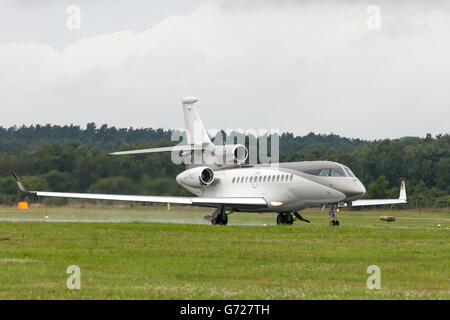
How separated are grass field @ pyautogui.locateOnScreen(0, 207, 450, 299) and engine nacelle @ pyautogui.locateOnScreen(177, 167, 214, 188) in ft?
38.9

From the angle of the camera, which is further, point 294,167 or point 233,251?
point 294,167

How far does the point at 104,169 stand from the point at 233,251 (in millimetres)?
24422

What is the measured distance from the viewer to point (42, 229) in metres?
39.3

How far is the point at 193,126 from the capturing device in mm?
58094

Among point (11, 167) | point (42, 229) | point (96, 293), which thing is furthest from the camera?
point (11, 167)

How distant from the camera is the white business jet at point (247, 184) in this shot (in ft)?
155

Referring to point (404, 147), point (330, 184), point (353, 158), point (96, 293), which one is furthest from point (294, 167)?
point (404, 147)

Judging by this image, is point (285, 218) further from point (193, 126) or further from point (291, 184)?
point (193, 126)

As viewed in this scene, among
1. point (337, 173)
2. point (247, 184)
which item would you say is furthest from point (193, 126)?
point (337, 173)

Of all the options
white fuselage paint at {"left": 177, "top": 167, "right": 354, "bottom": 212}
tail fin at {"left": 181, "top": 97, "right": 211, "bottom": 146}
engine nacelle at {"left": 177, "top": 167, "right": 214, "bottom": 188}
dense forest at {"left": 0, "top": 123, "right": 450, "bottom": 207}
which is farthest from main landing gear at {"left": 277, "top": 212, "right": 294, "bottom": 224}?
tail fin at {"left": 181, "top": 97, "right": 211, "bottom": 146}

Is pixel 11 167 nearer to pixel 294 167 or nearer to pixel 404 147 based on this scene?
pixel 294 167

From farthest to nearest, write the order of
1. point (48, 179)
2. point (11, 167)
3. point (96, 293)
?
point (11, 167), point (48, 179), point (96, 293)

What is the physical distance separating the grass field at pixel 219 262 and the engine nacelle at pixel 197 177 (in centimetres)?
1186
